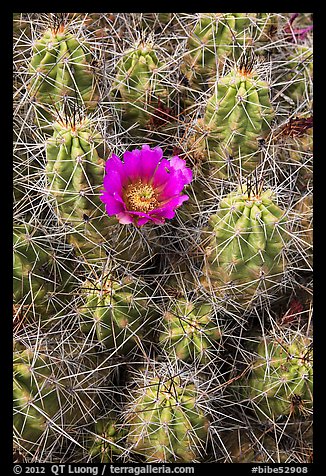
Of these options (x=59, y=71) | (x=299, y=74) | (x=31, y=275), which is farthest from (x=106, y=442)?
(x=299, y=74)

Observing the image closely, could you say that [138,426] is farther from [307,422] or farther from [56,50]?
[56,50]

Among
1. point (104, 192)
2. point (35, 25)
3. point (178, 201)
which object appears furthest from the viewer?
point (35, 25)

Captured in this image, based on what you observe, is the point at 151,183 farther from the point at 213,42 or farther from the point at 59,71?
the point at 213,42

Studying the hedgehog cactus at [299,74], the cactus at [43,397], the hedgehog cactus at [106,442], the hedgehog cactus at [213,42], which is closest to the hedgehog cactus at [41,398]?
the cactus at [43,397]

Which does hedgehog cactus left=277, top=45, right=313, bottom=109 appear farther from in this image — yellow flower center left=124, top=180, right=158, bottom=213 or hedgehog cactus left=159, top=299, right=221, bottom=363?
hedgehog cactus left=159, top=299, right=221, bottom=363

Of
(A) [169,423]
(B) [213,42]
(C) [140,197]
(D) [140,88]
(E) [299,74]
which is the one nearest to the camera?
(A) [169,423]

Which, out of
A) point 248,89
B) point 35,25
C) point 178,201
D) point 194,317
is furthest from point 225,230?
point 35,25
